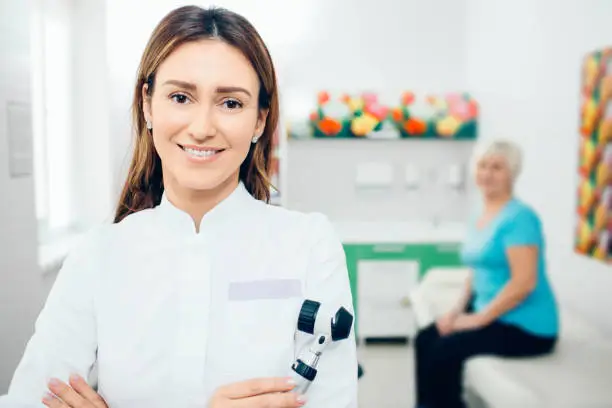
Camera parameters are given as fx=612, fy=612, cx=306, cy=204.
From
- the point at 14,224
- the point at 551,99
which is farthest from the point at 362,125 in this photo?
the point at 14,224

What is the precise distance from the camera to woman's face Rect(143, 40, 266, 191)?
1.60ft

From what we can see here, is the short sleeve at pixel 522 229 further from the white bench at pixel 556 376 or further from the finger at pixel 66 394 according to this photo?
the finger at pixel 66 394

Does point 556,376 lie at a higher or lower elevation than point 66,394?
lower

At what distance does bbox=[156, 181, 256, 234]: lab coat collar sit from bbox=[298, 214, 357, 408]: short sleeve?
73 millimetres

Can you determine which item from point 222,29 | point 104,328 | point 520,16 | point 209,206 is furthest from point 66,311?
point 520,16

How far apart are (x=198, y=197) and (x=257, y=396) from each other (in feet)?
0.62

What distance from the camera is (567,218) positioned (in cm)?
168

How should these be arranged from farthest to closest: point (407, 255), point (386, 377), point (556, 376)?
point (407, 255) < point (386, 377) < point (556, 376)

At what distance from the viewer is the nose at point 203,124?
1.60 ft

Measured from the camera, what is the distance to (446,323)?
1443 millimetres

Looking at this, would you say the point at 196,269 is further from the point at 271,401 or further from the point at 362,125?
the point at 362,125

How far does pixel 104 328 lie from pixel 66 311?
0.04 meters

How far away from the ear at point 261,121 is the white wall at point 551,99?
1.22 meters

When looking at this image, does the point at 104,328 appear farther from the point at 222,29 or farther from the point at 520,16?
the point at 520,16
